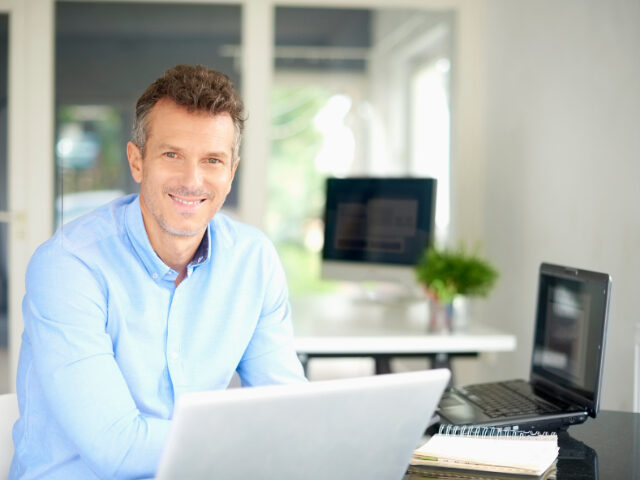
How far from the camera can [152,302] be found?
1.33 m

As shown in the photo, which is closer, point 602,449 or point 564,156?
point 602,449

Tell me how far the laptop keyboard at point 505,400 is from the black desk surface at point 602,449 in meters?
0.09

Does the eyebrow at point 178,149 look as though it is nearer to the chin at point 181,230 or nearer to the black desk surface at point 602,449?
the chin at point 181,230

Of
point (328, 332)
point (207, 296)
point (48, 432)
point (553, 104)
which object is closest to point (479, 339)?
point (328, 332)

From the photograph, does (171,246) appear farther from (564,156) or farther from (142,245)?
(564,156)

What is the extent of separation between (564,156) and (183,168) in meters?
1.69

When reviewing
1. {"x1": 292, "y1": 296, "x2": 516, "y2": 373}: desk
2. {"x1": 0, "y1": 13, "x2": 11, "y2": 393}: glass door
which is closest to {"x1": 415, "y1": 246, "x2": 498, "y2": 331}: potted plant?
{"x1": 292, "y1": 296, "x2": 516, "y2": 373}: desk

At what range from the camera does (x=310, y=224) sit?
384 centimetres

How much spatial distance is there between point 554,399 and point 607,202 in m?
0.95

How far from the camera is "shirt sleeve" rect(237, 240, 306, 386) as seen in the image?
1426mm

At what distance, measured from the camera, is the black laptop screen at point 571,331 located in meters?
1.47

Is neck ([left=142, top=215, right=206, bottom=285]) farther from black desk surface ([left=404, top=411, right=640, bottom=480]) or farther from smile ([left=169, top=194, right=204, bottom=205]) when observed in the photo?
black desk surface ([left=404, top=411, right=640, bottom=480])

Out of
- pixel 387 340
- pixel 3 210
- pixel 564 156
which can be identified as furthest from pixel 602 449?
pixel 3 210

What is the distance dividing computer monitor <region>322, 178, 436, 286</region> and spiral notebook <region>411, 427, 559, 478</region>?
68.3 inches
